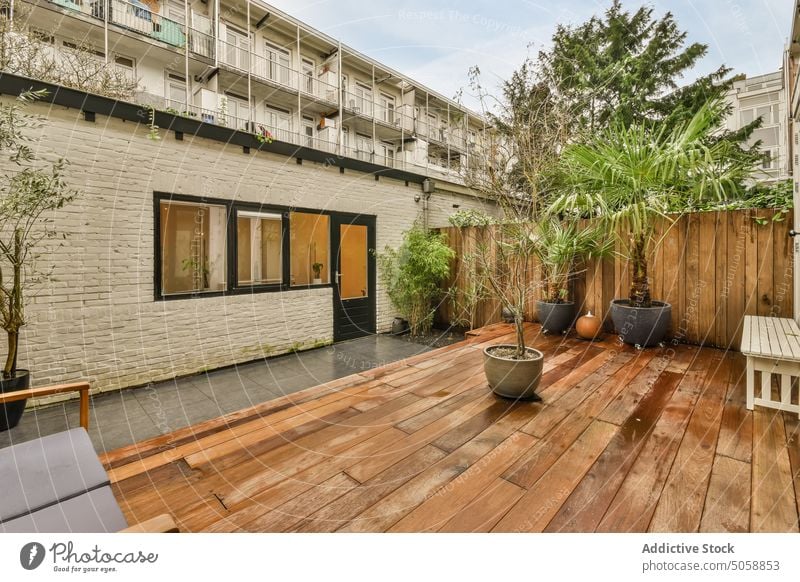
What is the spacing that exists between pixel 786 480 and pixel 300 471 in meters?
1.78

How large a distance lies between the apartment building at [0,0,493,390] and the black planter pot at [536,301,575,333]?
153 centimetres

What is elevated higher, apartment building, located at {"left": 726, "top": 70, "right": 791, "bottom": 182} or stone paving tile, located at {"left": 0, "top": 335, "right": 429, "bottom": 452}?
apartment building, located at {"left": 726, "top": 70, "right": 791, "bottom": 182}

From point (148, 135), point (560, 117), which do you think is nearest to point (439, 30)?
point (560, 117)

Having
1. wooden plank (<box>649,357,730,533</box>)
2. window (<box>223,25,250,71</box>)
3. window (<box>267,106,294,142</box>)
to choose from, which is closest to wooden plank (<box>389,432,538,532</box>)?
wooden plank (<box>649,357,730,533</box>)

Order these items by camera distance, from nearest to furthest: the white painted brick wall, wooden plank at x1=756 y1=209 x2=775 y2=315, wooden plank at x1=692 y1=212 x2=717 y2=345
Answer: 1. the white painted brick wall
2. wooden plank at x1=756 y1=209 x2=775 y2=315
3. wooden plank at x1=692 y1=212 x2=717 y2=345

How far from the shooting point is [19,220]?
2361 mm

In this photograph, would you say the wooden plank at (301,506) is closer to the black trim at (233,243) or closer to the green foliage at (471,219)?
the black trim at (233,243)

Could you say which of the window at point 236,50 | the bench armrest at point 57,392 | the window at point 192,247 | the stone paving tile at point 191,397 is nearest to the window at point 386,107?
the window at point 236,50

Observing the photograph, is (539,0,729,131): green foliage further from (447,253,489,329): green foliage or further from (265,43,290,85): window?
(265,43,290,85): window

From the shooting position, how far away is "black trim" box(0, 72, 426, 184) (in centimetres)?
240

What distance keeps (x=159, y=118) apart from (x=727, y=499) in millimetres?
4284

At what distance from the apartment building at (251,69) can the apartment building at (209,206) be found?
0.04 meters

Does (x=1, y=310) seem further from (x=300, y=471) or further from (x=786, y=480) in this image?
(x=786, y=480)
